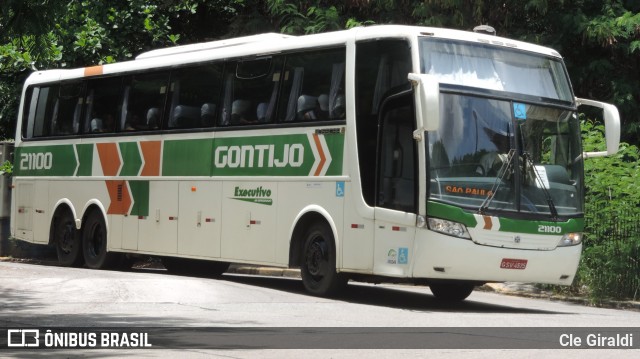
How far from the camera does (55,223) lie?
25.2 meters

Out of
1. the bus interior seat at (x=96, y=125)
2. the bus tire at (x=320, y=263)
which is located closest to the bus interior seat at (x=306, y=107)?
the bus tire at (x=320, y=263)

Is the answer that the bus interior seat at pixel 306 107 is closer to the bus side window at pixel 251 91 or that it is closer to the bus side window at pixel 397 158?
the bus side window at pixel 251 91

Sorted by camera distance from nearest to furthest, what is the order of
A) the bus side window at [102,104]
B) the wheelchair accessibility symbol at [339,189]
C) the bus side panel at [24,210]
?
the wheelchair accessibility symbol at [339,189]
the bus side window at [102,104]
the bus side panel at [24,210]

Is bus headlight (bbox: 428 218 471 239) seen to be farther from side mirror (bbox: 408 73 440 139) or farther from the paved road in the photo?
side mirror (bbox: 408 73 440 139)

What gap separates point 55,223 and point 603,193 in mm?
10921

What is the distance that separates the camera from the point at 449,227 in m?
16.0

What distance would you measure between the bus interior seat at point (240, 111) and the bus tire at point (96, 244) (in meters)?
4.74

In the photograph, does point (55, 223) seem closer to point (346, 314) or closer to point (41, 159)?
point (41, 159)

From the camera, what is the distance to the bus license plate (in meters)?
16.3

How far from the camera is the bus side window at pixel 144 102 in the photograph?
72.7ft

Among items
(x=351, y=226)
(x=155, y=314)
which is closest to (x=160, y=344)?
(x=155, y=314)

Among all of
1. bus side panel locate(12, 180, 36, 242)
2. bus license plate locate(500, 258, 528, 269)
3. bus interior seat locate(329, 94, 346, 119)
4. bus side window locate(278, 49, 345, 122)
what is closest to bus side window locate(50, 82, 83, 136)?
bus side panel locate(12, 180, 36, 242)

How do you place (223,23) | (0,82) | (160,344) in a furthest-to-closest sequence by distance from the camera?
(223,23) < (0,82) < (160,344)

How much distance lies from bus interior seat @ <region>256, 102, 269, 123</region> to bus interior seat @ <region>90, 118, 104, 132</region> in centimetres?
526
